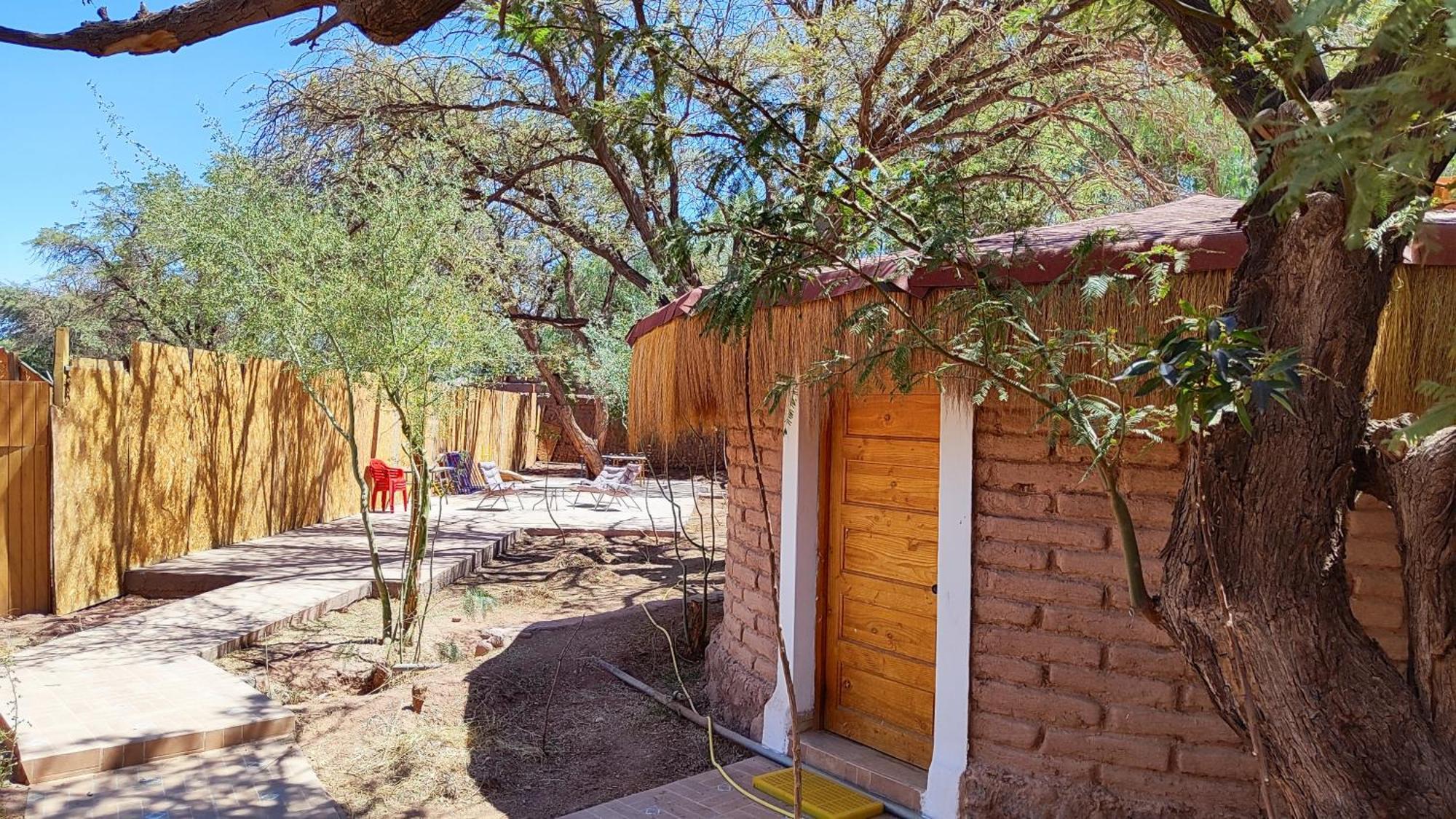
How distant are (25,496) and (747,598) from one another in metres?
6.32

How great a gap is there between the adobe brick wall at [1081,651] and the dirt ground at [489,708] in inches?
68.4

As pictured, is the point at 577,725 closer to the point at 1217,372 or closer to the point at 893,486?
the point at 893,486

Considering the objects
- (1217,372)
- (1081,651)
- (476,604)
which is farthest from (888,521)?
(476,604)

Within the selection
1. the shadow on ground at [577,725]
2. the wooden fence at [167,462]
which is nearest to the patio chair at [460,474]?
the wooden fence at [167,462]

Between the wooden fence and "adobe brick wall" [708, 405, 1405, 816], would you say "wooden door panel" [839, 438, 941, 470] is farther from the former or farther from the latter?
the wooden fence

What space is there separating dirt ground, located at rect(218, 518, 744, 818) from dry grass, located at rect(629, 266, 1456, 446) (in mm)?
1761

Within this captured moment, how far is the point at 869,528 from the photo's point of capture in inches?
206

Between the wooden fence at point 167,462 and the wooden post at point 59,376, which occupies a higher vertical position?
the wooden post at point 59,376

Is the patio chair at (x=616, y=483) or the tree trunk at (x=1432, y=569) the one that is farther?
the patio chair at (x=616, y=483)

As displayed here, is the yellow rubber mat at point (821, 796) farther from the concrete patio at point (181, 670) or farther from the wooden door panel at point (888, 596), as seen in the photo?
the concrete patio at point (181, 670)

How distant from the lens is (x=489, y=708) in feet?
20.3

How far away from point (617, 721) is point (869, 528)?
2054 millimetres

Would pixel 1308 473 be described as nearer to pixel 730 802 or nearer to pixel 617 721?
pixel 730 802

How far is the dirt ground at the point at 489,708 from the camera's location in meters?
5.01
